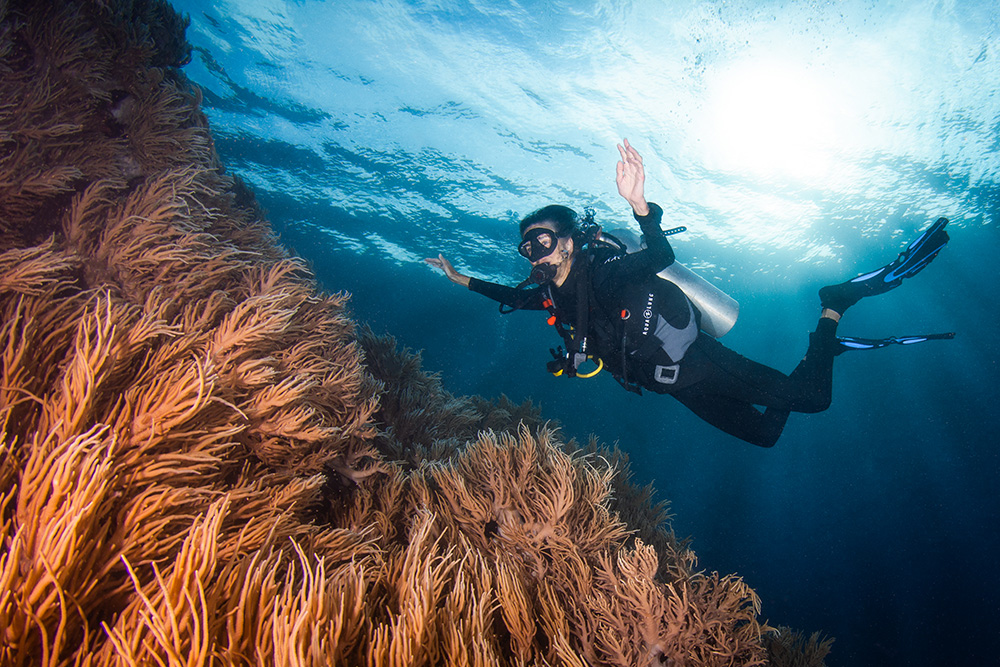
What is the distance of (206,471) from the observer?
2207 millimetres

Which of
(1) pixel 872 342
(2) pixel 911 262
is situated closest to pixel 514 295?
(1) pixel 872 342

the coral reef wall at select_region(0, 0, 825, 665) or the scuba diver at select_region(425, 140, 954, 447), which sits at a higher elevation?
the scuba diver at select_region(425, 140, 954, 447)

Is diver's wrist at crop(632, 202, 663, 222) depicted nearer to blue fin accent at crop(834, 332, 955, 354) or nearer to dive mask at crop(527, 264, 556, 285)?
dive mask at crop(527, 264, 556, 285)

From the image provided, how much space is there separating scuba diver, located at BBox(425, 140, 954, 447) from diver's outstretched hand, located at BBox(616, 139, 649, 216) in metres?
0.02

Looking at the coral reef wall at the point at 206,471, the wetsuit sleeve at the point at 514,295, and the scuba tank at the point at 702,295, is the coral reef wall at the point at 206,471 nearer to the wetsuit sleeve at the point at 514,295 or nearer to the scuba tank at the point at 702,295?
the wetsuit sleeve at the point at 514,295

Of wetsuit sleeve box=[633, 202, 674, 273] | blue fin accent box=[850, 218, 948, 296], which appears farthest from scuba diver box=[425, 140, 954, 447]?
blue fin accent box=[850, 218, 948, 296]

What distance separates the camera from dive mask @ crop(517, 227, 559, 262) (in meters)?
4.70

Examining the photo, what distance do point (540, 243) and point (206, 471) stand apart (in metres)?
3.92

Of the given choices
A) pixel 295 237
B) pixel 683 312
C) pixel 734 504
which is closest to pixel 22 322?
pixel 683 312

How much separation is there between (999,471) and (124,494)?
4398 cm

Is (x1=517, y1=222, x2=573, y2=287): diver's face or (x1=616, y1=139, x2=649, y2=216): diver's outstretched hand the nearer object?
(x1=616, y1=139, x2=649, y2=216): diver's outstretched hand

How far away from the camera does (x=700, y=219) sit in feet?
60.8

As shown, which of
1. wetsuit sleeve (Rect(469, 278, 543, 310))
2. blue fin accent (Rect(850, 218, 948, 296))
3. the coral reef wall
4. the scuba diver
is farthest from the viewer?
blue fin accent (Rect(850, 218, 948, 296))

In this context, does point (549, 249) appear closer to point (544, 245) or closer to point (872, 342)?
point (544, 245)
